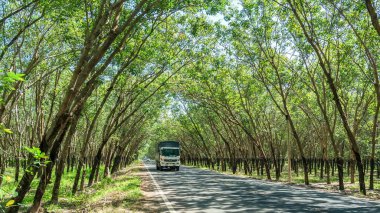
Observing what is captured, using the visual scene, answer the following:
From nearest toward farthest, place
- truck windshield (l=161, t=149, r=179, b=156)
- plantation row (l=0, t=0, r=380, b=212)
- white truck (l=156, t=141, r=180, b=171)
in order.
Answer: plantation row (l=0, t=0, r=380, b=212), white truck (l=156, t=141, r=180, b=171), truck windshield (l=161, t=149, r=179, b=156)

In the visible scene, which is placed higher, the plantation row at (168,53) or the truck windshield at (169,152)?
the plantation row at (168,53)

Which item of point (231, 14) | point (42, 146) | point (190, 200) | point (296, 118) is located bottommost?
point (190, 200)

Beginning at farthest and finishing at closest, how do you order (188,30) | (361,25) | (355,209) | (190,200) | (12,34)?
(188,30) < (361,25) < (12,34) < (190,200) < (355,209)

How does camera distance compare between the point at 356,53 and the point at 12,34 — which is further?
the point at 356,53

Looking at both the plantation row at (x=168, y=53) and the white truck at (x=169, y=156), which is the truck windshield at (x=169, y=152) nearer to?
the white truck at (x=169, y=156)

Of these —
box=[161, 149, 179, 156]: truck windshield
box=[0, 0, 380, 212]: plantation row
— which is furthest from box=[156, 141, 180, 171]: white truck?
box=[0, 0, 380, 212]: plantation row

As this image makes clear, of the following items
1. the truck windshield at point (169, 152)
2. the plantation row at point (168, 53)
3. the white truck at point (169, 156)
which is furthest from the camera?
the truck windshield at point (169, 152)

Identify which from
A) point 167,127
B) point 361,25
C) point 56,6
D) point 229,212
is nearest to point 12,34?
point 56,6

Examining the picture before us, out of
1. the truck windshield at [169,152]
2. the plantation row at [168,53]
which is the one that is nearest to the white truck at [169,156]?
the truck windshield at [169,152]

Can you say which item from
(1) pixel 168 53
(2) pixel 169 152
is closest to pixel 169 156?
(2) pixel 169 152

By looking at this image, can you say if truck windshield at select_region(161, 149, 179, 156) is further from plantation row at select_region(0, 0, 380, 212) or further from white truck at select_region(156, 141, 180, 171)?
plantation row at select_region(0, 0, 380, 212)

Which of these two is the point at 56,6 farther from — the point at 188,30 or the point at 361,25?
the point at 361,25

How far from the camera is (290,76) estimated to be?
2741cm

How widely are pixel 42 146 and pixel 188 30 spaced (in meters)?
13.2
